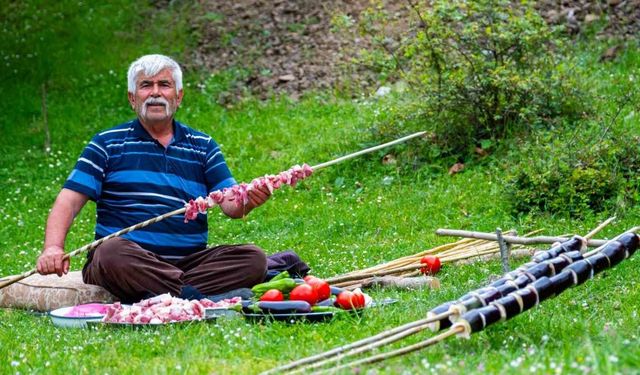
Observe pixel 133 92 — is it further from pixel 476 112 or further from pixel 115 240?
pixel 476 112

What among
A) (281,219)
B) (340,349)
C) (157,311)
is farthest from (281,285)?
(281,219)

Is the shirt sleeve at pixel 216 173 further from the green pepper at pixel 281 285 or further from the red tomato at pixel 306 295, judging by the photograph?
the red tomato at pixel 306 295

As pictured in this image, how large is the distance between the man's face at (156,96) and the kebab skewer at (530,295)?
296cm

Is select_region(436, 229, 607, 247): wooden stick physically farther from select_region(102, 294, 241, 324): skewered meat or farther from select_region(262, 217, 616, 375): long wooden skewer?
select_region(262, 217, 616, 375): long wooden skewer

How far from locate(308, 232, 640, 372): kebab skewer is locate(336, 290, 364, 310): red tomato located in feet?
3.89

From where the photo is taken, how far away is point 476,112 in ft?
36.3

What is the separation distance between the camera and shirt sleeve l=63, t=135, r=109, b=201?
683cm

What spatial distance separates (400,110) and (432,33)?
0.94 m

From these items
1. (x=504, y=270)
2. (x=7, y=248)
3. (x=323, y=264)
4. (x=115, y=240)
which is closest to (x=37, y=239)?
(x=7, y=248)

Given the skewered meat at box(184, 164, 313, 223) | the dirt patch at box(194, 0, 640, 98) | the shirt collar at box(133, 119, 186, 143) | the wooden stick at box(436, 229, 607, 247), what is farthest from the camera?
the dirt patch at box(194, 0, 640, 98)

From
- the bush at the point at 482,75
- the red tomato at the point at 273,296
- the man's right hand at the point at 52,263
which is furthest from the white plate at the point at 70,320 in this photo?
the bush at the point at 482,75

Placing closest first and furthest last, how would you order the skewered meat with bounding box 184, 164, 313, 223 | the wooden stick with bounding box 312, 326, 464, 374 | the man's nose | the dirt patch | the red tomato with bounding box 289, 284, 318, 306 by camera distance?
1. the wooden stick with bounding box 312, 326, 464, 374
2. the red tomato with bounding box 289, 284, 318, 306
3. the skewered meat with bounding box 184, 164, 313, 223
4. the man's nose
5. the dirt patch

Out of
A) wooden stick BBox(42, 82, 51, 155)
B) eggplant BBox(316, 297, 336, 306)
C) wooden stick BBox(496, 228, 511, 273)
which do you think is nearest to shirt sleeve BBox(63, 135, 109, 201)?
eggplant BBox(316, 297, 336, 306)

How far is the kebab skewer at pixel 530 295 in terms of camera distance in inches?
176
